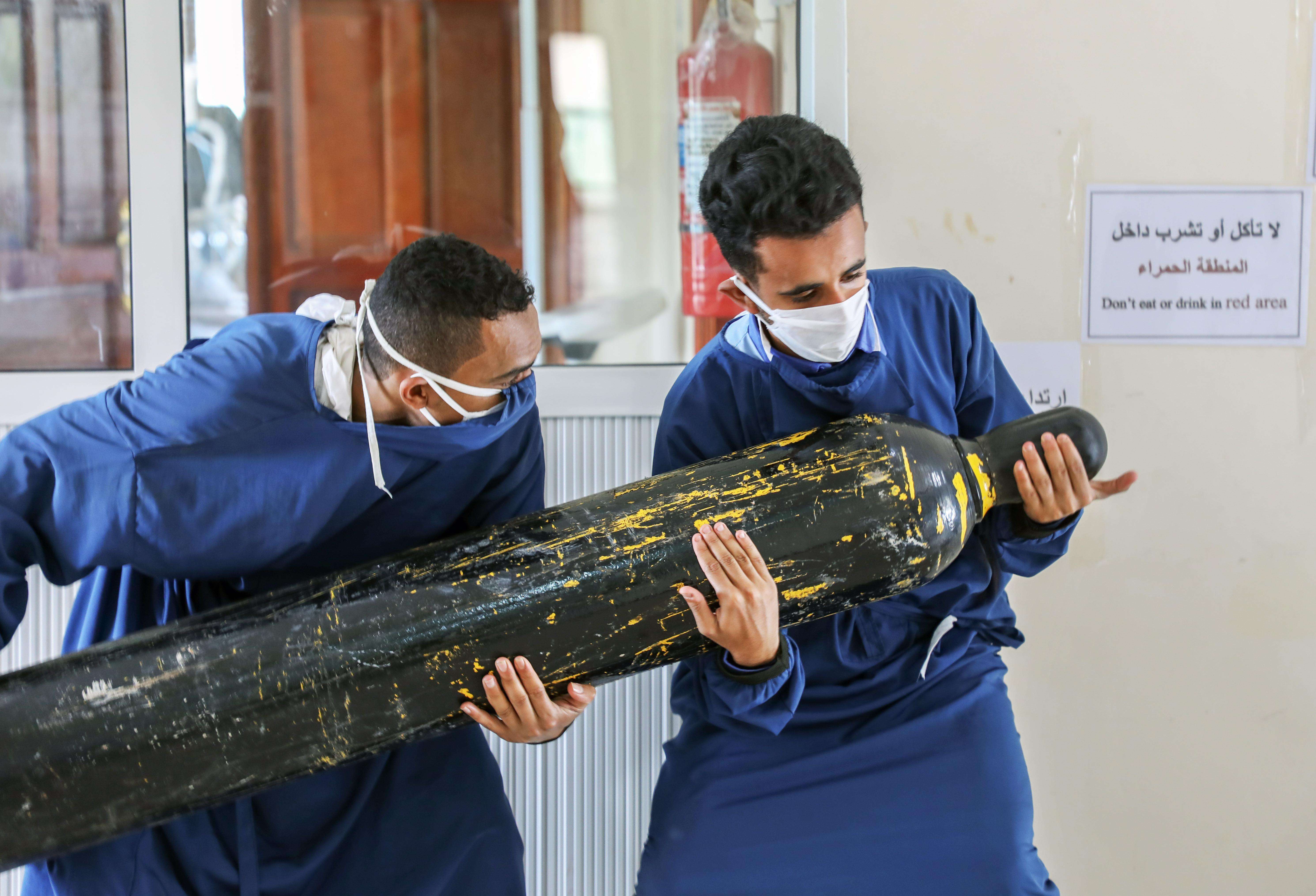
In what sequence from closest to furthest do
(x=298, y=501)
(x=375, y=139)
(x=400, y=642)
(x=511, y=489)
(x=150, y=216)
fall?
(x=400, y=642), (x=298, y=501), (x=511, y=489), (x=150, y=216), (x=375, y=139)

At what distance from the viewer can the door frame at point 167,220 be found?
54.4 inches

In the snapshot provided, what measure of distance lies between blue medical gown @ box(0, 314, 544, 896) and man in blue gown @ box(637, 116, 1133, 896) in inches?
9.7

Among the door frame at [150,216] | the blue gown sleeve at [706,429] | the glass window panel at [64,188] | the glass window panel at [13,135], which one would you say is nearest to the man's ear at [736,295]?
the blue gown sleeve at [706,429]

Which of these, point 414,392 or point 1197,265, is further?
point 1197,265

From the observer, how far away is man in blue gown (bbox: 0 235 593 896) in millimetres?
951

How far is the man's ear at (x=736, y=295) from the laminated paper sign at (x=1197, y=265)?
2.13 feet

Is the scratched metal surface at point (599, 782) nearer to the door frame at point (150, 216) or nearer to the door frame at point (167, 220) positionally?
the door frame at point (167, 220)

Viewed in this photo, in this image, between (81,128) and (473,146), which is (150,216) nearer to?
(81,128)

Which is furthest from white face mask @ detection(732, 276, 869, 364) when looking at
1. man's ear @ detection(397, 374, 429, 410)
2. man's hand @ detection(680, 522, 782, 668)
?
man's ear @ detection(397, 374, 429, 410)

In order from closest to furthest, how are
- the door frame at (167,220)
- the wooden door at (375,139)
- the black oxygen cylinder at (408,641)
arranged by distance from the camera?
the black oxygen cylinder at (408,641), the door frame at (167,220), the wooden door at (375,139)

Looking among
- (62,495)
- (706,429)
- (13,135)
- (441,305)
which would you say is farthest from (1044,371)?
(13,135)

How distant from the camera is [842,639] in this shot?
1148 mm

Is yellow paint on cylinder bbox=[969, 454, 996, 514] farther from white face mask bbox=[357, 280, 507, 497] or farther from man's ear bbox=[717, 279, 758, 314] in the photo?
white face mask bbox=[357, 280, 507, 497]

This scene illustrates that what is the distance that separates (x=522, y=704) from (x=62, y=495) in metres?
0.52
